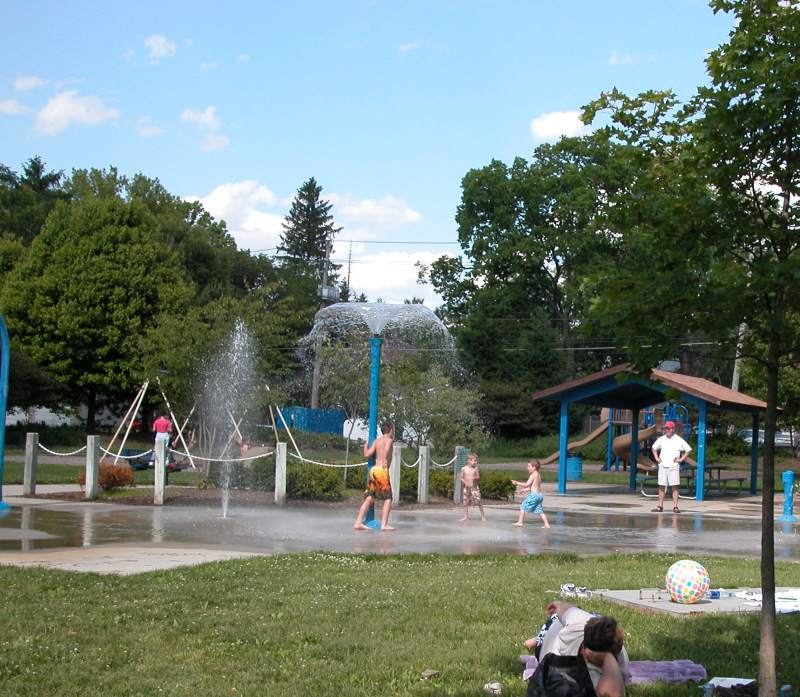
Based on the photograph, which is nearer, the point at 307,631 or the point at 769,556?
the point at 769,556

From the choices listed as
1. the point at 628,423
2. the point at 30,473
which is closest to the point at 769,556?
the point at 30,473

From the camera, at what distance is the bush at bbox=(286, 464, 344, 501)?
2177 centimetres

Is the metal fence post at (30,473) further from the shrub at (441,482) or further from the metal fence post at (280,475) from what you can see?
the shrub at (441,482)

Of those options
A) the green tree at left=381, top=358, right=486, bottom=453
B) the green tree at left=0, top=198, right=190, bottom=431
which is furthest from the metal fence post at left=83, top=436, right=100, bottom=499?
the green tree at left=0, top=198, right=190, bottom=431

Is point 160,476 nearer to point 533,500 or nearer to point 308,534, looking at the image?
point 308,534

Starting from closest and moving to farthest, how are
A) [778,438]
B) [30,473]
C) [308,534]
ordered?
[308,534] → [30,473] → [778,438]

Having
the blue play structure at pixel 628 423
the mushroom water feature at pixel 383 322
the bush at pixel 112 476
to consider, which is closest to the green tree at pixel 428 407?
the mushroom water feature at pixel 383 322

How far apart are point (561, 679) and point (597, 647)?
1.00ft

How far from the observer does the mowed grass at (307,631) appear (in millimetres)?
6562

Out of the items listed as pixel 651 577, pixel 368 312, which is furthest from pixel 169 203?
pixel 651 577

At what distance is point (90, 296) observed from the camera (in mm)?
51094

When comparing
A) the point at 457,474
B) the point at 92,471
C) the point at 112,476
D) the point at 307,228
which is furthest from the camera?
the point at 307,228

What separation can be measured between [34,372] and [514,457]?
25293 mm

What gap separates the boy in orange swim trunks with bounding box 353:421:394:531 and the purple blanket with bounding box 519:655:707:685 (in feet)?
29.9
